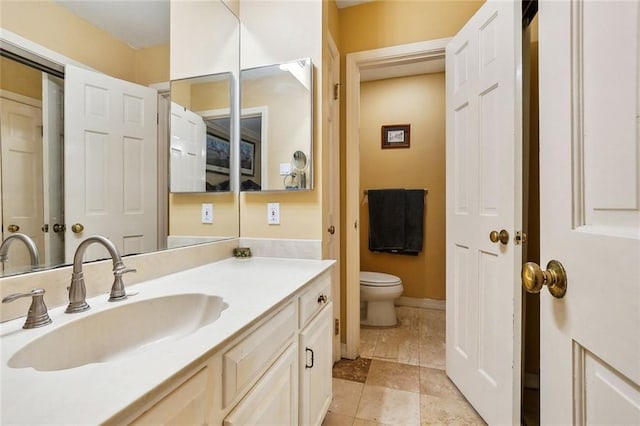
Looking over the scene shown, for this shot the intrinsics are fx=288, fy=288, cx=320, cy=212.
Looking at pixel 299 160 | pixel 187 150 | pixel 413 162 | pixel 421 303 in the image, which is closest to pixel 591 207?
pixel 299 160

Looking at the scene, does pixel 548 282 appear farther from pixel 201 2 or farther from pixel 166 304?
pixel 201 2

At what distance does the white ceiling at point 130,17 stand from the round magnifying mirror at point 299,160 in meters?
0.75

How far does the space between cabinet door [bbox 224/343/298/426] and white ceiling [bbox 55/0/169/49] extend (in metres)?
1.25

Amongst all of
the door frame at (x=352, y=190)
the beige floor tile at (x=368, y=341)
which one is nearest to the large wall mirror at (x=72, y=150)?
the door frame at (x=352, y=190)

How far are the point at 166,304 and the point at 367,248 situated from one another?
253 cm

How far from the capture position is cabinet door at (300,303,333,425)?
3.53 feet

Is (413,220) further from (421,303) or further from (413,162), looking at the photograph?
(421,303)

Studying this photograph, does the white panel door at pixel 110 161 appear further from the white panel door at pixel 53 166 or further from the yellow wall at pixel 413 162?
A: the yellow wall at pixel 413 162

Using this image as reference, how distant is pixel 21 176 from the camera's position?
30.5 inches

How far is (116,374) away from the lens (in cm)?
47

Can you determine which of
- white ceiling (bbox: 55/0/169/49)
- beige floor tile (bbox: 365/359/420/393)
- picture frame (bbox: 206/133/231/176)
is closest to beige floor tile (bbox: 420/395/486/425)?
beige floor tile (bbox: 365/359/420/393)

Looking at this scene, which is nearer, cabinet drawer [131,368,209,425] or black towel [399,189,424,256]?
cabinet drawer [131,368,209,425]

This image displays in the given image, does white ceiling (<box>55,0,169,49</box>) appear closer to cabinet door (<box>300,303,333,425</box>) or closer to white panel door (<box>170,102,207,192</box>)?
white panel door (<box>170,102,207,192</box>)

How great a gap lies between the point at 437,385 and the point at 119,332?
1728 millimetres
